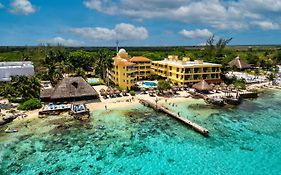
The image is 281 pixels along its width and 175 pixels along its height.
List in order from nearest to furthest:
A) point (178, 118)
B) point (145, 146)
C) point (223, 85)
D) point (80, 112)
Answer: point (145, 146) < point (178, 118) < point (80, 112) < point (223, 85)

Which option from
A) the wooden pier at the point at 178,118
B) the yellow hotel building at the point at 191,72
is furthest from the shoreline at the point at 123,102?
the yellow hotel building at the point at 191,72

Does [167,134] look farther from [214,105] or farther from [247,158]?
[214,105]

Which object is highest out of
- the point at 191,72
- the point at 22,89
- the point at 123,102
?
the point at 191,72

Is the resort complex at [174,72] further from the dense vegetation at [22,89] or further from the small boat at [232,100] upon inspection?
the dense vegetation at [22,89]

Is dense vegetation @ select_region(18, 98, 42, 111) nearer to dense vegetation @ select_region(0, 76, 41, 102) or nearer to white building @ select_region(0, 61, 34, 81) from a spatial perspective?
dense vegetation @ select_region(0, 76, 41, 102)

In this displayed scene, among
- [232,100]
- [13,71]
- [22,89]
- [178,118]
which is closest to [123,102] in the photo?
[178,118]

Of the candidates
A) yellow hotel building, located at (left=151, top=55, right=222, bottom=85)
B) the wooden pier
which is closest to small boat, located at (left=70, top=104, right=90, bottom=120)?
the wooden pier

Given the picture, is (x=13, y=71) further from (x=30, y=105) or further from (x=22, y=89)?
(x=30, y=105)
